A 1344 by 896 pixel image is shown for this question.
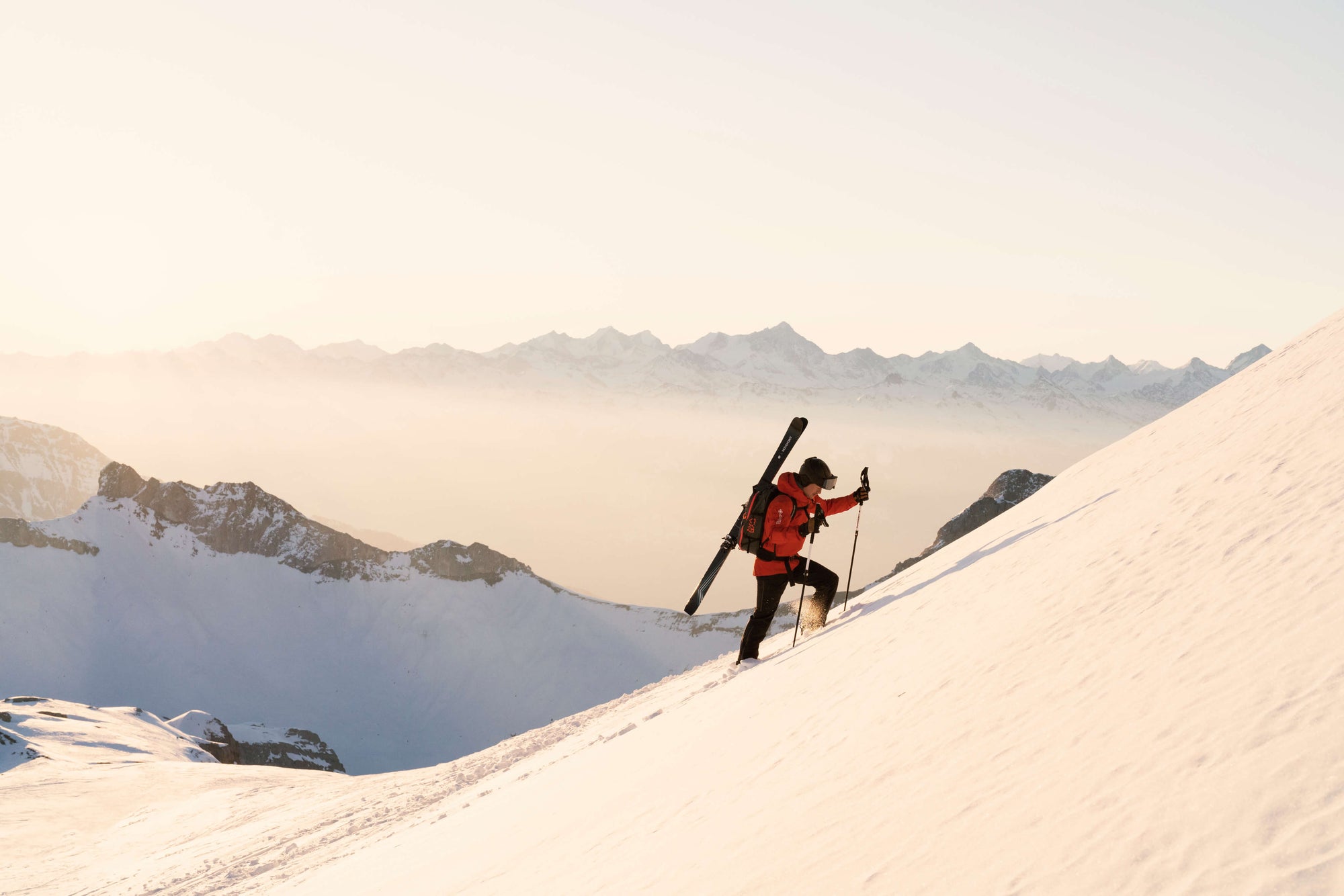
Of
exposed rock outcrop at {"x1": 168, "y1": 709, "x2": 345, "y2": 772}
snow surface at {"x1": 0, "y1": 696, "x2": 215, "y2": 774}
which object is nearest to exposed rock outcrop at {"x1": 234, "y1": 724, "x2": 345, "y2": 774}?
exposed rock outcrop at {"x1": 168, "y1": 709, "x2": 345, "y2": 772}

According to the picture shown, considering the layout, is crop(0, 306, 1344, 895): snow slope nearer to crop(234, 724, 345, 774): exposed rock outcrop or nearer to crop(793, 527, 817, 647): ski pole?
crop(793, 527, 817, 647): ski pole

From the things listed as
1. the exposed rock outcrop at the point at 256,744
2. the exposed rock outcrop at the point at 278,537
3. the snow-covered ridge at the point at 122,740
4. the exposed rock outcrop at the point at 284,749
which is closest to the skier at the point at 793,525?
the snow-covered ridge at the point at 122,740

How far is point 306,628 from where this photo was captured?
165 meters

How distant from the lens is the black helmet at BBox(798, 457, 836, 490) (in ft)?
37.6

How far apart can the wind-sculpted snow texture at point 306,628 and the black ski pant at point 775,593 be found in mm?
124373

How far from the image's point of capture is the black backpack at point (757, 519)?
11500mm

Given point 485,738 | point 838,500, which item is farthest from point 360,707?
point 838,500

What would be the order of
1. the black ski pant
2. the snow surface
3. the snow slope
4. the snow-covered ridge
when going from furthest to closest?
1. the snow-covered ridge
2. the snow surface
3. the black ski pant
4. the snow slope

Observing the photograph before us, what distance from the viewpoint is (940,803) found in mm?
5277

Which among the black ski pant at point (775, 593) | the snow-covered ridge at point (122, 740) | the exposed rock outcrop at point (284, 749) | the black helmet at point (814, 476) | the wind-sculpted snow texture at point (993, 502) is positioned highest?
the black helmet at point (814, 476)

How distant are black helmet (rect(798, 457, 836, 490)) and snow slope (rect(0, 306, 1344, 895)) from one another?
195 centimetres

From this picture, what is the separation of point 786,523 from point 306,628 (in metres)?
173

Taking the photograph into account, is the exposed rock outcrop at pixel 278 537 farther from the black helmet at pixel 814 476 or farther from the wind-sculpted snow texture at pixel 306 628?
the black helmet at pixel 814 476

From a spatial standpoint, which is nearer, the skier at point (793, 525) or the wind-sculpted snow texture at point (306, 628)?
the skier at point (793, 525)
